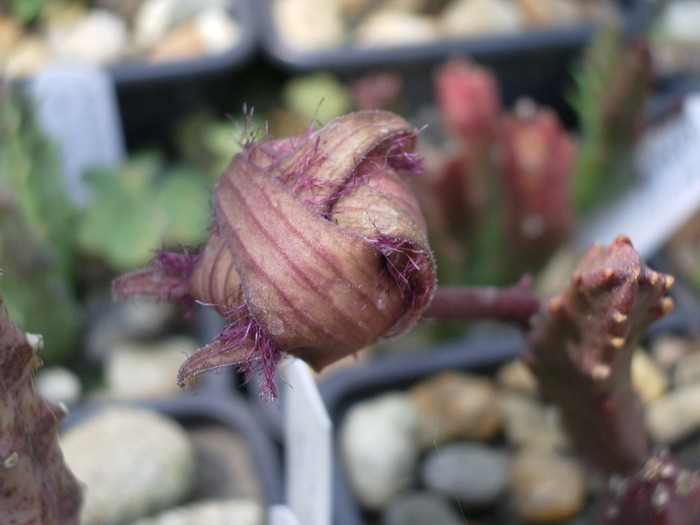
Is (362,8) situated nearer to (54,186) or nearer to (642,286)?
(54,186)

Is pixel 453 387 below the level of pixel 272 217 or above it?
below

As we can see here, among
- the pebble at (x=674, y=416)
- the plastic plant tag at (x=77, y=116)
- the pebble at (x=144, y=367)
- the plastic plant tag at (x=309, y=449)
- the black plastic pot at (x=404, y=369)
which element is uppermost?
the plastic plant tag at (x=77, y=116)

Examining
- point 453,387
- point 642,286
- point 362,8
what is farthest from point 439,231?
point 362,8

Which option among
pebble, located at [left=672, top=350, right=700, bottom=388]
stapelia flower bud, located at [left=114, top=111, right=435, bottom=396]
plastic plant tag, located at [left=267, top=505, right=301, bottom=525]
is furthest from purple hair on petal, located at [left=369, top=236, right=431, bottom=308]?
pebble, located at [left=672, top=350, right=700, bottom=388]

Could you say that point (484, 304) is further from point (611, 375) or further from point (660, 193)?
point (660, 193)

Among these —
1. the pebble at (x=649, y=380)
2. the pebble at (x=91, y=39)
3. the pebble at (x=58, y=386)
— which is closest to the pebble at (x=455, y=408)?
the pebble at (x=649, y=380)

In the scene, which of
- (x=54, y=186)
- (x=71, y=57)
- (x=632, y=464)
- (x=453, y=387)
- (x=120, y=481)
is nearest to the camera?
(x=632, y=464)

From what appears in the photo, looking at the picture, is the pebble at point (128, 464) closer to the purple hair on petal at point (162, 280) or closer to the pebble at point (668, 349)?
the purple hair on petal at point (162, 280)
